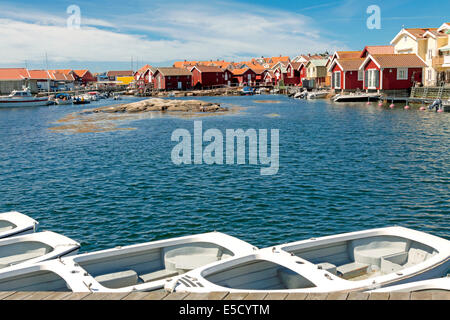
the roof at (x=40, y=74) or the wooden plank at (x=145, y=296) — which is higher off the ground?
the roof at (x=40, y=74)

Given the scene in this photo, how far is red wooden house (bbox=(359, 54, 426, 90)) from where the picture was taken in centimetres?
7244

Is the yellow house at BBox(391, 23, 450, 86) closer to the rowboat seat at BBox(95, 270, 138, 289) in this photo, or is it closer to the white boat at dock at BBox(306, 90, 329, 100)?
the white boat at dock at BBox(306, 90, 329, 100)

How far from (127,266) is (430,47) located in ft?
237

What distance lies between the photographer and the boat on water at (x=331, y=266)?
8953 millimetres

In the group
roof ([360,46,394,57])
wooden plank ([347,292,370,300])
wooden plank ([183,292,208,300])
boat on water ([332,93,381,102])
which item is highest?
roof ([360,46,394,57])

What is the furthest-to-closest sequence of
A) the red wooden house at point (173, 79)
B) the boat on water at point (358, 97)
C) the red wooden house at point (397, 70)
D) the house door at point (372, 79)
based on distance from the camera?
the red wooden house at point (173, 79), the house door at point (372, 79), the boat on water at point (358, 97), the red wooden house at point (397, 70)

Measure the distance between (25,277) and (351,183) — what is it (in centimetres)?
1629

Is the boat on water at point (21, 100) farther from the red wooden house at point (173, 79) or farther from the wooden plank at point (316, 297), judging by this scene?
the wooden plank at point (316, 297)

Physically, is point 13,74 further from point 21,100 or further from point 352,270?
point 352,270

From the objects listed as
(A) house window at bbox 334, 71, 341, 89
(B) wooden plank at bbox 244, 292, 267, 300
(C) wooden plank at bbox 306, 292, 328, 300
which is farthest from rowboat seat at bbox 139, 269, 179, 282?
(A) house window at bbox 334, 71, 341, 89

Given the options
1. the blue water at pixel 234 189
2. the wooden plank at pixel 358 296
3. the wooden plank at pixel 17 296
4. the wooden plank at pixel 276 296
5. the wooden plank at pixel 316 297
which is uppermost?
the wooden plank at pixel 358 296

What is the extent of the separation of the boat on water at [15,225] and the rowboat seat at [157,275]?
469cm

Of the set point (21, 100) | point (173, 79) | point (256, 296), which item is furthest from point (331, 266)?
point (173, 79)

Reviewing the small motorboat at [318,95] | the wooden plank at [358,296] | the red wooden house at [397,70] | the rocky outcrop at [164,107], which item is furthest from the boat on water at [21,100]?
the wooden plank at [358,296]
